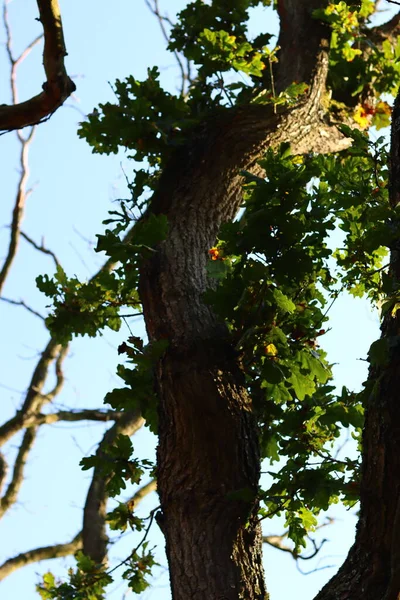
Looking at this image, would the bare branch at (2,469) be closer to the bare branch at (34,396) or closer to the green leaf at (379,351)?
the bare branch at (34,396)

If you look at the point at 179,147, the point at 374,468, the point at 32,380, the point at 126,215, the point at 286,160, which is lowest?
the point at 374,468

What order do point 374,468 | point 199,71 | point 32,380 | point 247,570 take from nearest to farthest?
point 374,468 → point 247,570 → point 199,71 → point 32,380

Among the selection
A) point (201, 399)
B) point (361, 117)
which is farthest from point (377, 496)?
point (361, 117)

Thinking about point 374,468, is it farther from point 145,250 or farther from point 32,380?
point 32,380

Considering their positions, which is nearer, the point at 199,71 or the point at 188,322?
the point at 188,322

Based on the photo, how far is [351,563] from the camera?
2.29 meters

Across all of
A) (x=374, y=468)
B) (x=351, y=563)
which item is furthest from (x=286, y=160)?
(x=351, y=563)

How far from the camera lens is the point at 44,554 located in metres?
8.38

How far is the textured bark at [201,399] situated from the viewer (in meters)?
2.59

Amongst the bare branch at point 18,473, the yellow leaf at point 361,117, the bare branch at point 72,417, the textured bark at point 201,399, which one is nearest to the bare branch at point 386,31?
the yellow leaf at point 361,117

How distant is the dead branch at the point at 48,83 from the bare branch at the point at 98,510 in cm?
462

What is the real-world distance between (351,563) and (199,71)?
3187mm

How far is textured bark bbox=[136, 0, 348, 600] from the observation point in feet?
8.50

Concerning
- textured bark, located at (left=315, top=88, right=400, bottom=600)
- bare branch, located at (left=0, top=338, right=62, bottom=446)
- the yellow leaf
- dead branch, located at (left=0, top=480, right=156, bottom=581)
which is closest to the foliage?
textured bark, located at (left=315, top=88, right=400, bottom=600)
